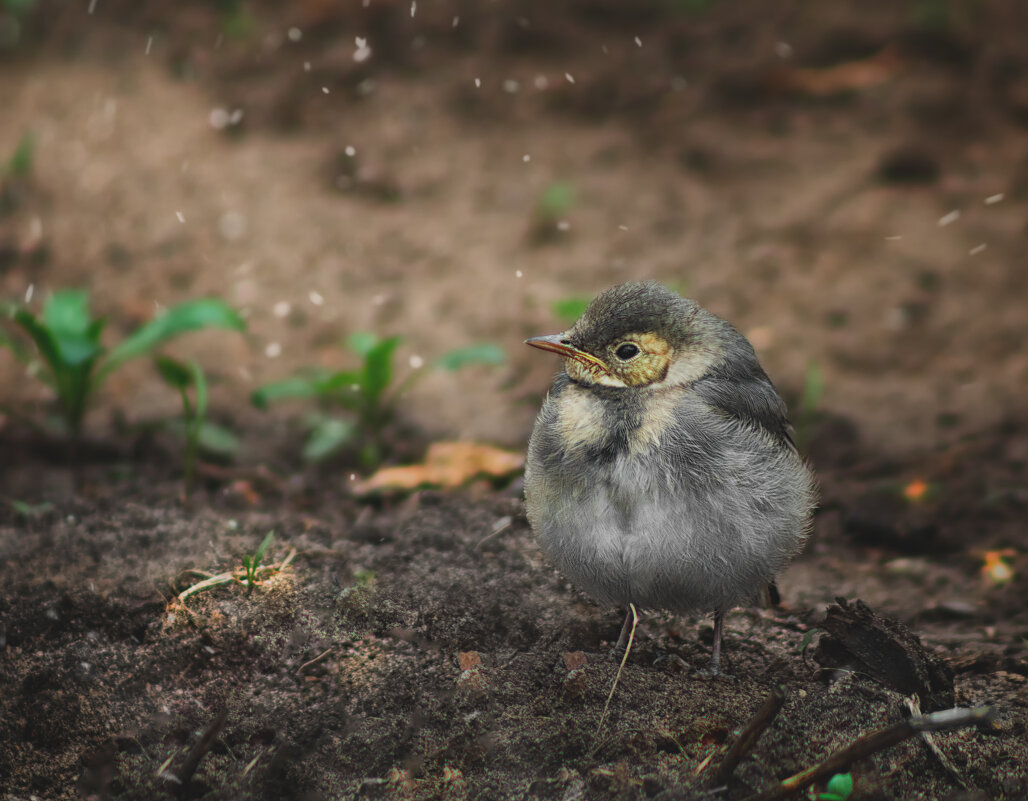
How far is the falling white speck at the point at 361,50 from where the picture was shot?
7.20m

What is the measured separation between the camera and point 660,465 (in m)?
2.85

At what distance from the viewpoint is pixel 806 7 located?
295 inches

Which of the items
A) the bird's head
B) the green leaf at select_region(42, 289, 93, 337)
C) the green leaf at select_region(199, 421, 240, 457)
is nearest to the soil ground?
the green leaf at select_region(199, 421, 240, 457)

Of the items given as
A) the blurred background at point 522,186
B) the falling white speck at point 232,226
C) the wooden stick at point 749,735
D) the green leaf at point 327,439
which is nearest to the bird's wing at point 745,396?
the wooden stick at point 749,735

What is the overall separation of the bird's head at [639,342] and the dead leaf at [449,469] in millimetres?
1440

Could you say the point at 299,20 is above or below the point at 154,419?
above

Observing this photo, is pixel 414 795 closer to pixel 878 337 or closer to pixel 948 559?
pixel 948 559

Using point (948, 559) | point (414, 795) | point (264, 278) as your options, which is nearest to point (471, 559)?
point (414, 795)

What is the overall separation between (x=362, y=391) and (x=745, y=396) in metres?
1.93

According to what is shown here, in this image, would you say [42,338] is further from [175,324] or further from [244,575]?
[244,575]

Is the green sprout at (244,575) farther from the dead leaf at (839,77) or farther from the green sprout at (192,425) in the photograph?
the dead leaf at (839,77)

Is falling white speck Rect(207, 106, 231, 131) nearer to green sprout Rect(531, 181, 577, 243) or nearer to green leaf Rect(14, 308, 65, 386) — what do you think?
green sprout Rect(531, 181, 577, 243)

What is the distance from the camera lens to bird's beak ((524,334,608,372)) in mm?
3047

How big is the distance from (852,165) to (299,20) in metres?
3.97
